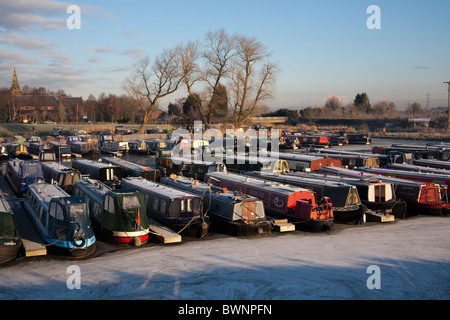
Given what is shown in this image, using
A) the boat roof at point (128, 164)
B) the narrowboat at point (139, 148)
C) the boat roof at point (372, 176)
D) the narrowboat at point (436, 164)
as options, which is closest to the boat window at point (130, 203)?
the boat roof at point (128, 164)

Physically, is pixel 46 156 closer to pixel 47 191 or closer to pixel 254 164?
pixel 47 191

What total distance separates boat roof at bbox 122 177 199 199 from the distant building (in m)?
97.2

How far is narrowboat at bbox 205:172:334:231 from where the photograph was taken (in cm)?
2031

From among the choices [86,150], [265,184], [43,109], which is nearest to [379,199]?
[265,184]

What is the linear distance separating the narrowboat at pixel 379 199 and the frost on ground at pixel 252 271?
3.69 metres

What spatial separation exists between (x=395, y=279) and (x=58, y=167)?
2345cm

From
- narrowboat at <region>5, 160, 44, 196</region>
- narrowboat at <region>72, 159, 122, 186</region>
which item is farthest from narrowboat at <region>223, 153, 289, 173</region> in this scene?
narrowboat at <region>5, 160, 44, 196</region>

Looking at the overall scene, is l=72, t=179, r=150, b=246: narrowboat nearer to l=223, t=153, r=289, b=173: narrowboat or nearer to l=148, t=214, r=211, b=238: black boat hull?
l=148, t=214, r=211, b=238: black boat hull

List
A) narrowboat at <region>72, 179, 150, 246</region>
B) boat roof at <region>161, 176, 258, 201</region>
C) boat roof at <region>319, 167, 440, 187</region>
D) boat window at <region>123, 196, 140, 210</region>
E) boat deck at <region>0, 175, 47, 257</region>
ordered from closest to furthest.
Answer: boat deck at <region>0, 175, 47, 257</region> < narrowboat at <region>72, 179, 150, 246</region> < boat window at <region>123, 196, 140, 210</region> < boat roof at <region>161, 176, 258, 201</region> < boat roof at <region>319, 167, 440, 187</region>

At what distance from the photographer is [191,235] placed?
19125mm

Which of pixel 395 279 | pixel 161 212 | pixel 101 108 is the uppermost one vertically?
pixel 101 108

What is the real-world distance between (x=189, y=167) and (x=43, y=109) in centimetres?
10197
